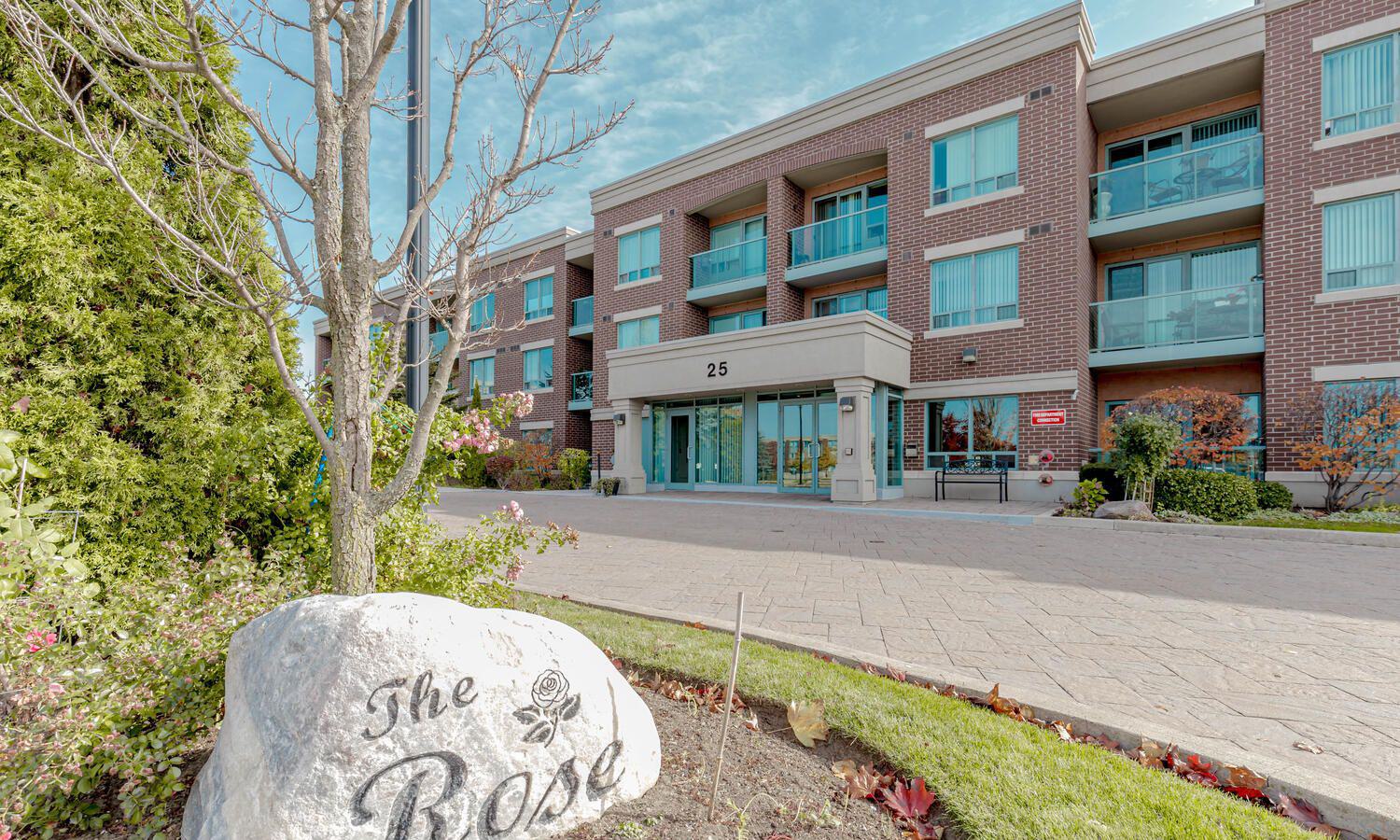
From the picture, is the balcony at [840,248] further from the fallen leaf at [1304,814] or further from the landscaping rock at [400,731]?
the landscaping rock at [400,731]

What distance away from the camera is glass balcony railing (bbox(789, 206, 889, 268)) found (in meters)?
18.9

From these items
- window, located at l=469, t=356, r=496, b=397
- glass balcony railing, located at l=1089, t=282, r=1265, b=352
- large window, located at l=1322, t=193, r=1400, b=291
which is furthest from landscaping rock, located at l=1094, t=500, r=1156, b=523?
window, located at l=469, t=356, r=496, b=397

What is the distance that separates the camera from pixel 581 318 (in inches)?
1083

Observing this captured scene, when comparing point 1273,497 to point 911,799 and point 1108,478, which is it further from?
point 911,799

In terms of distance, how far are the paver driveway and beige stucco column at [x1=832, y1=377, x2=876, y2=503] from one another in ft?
15.5

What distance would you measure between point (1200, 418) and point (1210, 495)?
2.40m

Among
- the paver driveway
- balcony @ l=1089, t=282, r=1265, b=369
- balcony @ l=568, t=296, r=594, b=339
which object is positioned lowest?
the paver driveway

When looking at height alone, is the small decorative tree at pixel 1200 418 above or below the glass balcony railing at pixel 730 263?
below

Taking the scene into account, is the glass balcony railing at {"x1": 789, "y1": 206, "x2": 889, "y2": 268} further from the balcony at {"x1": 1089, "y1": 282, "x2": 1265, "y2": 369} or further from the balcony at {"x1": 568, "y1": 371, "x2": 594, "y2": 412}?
the balcony at {"x1": 568, "y1": 371, "x2": 594, "y2": 412}

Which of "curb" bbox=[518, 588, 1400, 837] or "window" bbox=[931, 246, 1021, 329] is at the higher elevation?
"window" bbox=[931, 246, 1021, 329]

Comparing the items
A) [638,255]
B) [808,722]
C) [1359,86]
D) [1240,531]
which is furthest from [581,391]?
[808,722]

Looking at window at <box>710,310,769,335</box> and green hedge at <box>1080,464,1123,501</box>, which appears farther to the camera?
window at <box>710,310,769,335</box>

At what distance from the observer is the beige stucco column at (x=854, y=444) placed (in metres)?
15.3

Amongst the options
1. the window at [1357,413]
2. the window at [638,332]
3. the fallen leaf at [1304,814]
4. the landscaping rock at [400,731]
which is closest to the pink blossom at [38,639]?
the landscaping rock at [400,731]
